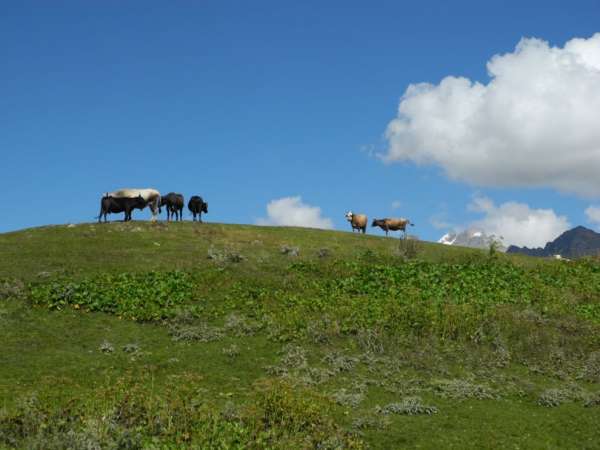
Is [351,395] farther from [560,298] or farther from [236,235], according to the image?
[236,235]

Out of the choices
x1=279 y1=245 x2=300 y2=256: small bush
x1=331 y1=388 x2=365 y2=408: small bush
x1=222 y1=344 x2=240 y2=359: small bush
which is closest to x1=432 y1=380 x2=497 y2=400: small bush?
x1=331 y1=388 x2=365 y2=408: small bush

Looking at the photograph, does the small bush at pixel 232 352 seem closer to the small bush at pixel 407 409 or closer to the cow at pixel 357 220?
the small bush at pixel 407 409

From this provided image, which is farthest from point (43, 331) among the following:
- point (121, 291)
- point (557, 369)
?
point (557, 369)

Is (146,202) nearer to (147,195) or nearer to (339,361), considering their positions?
(147,195)

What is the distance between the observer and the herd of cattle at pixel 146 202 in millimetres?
44750

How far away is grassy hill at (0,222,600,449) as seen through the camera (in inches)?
621

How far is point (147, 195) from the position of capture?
47688 mm

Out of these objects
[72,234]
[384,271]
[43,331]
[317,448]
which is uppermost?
[72,234]

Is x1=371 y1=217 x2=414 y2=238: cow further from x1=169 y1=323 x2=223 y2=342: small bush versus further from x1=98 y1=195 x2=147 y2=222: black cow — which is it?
x1=169 y1=323 x2=223 y2=342: small bush

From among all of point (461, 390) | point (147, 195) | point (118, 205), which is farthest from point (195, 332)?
point (147, 195)

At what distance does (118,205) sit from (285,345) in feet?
82.6

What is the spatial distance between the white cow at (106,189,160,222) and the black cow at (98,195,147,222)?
98 cm

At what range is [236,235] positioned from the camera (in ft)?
136

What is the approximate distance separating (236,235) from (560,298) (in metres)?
19.1
